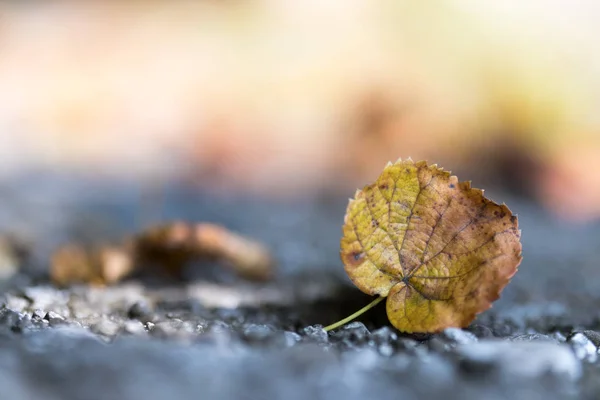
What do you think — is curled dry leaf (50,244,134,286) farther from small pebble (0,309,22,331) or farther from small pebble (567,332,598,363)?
small pebble (567,332,598,363)

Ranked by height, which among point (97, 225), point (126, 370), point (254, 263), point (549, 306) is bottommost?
point (126, 370)

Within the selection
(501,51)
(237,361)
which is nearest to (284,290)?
(237,361)

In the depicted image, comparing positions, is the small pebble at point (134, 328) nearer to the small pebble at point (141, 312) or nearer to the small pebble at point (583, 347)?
the small pebble at point (141, 312)

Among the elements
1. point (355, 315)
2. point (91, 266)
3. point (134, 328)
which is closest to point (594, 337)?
point (355, 315)

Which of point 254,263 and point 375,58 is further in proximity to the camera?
point 375,58

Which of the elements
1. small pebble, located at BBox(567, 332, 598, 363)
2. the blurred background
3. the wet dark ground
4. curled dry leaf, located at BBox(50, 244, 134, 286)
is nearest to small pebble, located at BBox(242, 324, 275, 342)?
the wet dark ground

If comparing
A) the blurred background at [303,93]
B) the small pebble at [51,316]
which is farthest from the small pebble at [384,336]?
the blurred background at [303,93]

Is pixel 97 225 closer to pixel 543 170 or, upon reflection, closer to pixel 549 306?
pixel 549 306
